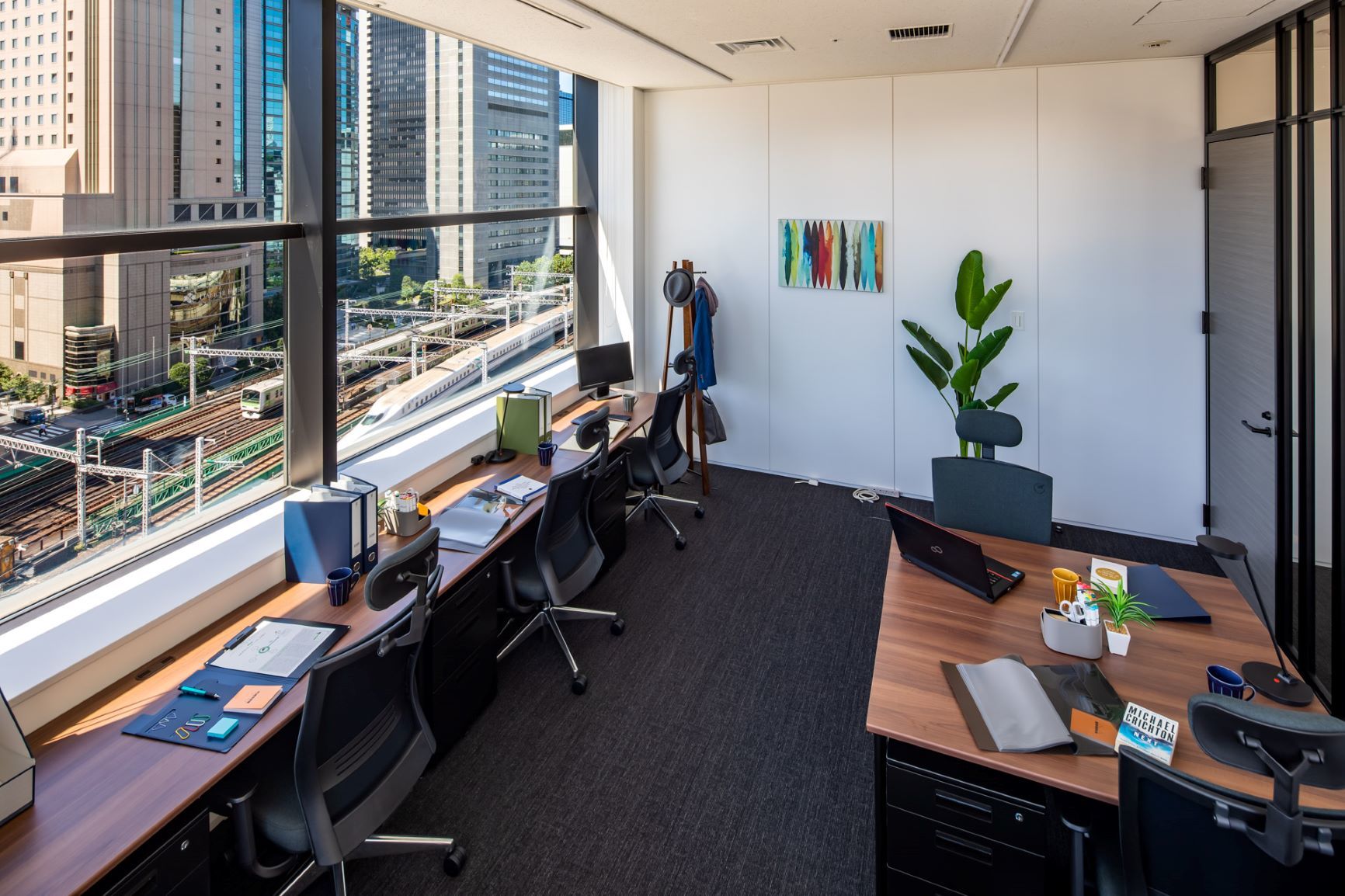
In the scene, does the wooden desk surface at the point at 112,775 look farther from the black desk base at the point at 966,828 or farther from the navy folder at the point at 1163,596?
the navy folder at the point at 1163,596

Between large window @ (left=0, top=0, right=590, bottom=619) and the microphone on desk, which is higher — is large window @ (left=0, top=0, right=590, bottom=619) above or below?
above

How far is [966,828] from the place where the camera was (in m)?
2.19

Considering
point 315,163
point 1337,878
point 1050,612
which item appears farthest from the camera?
point 315,163

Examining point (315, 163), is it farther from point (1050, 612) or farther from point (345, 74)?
point (1050, 612)

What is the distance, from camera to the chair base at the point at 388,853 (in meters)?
2.54

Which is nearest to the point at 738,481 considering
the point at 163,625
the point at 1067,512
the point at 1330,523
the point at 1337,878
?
the point at 1067,512

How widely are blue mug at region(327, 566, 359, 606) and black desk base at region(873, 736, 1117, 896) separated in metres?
2.05

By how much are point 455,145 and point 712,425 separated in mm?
2816

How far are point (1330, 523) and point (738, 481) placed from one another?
387cm

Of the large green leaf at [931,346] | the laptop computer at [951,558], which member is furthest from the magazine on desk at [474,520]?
the large green leaf at [931,346]

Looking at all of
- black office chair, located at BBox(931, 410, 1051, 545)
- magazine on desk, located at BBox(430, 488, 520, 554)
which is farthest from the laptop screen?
magazine on desk, located at BBox(430, 488, 520, 554)

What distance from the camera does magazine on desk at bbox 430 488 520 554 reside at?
3.56 metres

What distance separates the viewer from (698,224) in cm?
659

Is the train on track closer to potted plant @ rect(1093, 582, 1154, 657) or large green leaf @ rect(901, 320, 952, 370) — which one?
potted plant @ rect(1093, 582, 1154, 657)
